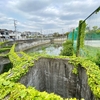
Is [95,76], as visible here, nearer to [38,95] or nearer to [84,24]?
[38,95]

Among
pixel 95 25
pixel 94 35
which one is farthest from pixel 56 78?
pixel 95 25

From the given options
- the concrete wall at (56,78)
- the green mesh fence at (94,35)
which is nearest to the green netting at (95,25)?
the green mesh fence at (94,35)

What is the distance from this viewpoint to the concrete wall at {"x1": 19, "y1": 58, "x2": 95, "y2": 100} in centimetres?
416

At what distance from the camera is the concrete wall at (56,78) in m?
4.16

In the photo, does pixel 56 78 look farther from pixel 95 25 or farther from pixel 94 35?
pixel 95 25

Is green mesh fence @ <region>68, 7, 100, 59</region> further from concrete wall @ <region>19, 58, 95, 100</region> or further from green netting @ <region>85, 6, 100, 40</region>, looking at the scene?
concrete wall @ <region>19, 58, 95, 100</region>

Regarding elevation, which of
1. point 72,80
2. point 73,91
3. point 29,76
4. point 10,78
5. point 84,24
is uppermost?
point 84,24

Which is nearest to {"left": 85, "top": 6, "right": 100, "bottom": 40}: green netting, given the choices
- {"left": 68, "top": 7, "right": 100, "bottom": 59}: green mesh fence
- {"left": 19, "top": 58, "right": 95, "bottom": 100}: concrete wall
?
{"left": 68, "top": 7, "right": 100, "bottom": 59}: green mesh fence

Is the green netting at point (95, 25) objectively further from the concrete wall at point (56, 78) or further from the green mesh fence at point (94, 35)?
the concrete wall at point (56, 78)

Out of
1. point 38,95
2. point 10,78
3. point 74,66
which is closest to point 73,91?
point 74,66

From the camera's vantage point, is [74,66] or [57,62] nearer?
[74,66]

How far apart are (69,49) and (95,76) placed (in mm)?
7742

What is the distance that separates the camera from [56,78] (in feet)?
16.4

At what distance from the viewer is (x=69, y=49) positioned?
1062 cm
